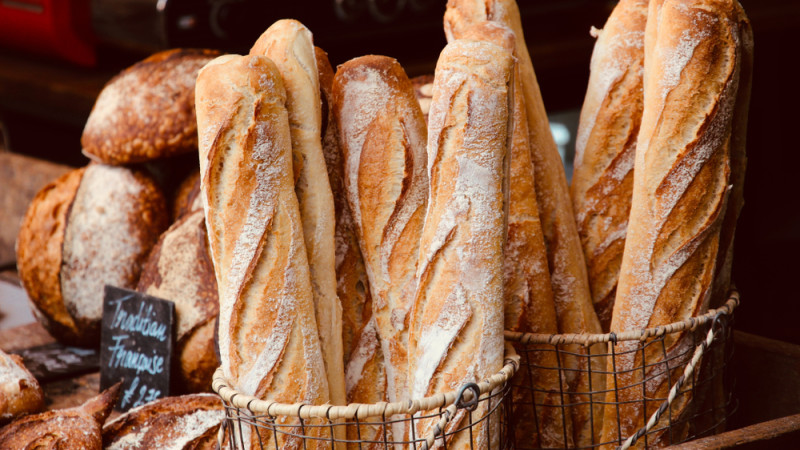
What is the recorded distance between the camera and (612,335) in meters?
0.98

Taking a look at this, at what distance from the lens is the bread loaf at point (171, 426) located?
1.10 meters

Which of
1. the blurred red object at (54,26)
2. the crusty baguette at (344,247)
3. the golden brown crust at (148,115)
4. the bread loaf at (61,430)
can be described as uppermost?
the blurred red object at (54,26)

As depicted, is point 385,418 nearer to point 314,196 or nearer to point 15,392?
point 314,196

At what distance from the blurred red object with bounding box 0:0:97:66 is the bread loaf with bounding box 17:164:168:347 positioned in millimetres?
1079

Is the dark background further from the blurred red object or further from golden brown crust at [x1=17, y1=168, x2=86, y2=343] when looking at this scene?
golden brown crust at [x1=17, y1=168, x2=86, y2=343]

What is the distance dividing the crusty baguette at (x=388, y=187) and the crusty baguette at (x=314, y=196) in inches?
1.9

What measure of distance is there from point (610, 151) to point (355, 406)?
0.56 metres

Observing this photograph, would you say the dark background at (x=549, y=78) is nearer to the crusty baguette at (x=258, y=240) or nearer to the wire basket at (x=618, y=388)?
the wire basket at (x=618, y=388)

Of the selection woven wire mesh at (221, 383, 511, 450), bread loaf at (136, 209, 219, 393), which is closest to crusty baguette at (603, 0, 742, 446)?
woven wire mesh at (221, 383, 511, 450)

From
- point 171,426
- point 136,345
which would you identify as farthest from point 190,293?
point 171,426

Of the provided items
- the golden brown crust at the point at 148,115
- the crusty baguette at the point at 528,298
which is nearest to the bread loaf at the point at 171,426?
the crusty baguette at the point at 528,298

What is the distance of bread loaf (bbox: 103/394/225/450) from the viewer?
1.10 meters

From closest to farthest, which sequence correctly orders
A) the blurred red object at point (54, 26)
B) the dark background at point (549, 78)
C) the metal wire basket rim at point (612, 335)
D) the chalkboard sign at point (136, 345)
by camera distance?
the metal wire basket rim at point (612, 335)
the chalkboard sign at point (136, 345)
the dark background at point (549, 78)
the blurred red object at point (54, 26)

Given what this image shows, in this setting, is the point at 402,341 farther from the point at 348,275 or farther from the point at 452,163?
the point at 452,163
